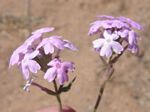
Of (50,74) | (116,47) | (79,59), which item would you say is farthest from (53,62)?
(79,59)

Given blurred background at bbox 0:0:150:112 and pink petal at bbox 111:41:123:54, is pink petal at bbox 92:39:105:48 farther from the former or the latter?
blurred background at bbox 0:0:150:112

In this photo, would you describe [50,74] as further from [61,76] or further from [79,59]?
[79,59]

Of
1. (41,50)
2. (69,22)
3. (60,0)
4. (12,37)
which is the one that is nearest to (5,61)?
(12,37)

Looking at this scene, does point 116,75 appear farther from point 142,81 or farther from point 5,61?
point 5,61

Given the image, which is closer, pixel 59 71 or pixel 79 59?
pixel 59 71

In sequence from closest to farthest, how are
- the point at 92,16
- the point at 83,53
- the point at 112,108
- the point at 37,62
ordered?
the point at 37,62 < the point at 112,108 < the point at 83,53 < the point at 92,16

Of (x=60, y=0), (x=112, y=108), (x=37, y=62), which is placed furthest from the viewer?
(x=60, y=0)
